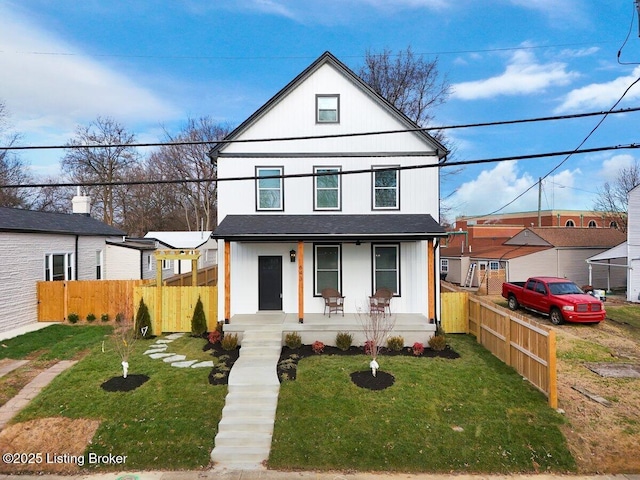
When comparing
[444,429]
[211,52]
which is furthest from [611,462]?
[211,52]

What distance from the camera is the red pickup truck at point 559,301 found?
14070 millimetres

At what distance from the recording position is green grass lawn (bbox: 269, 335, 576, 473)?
20.3 feet

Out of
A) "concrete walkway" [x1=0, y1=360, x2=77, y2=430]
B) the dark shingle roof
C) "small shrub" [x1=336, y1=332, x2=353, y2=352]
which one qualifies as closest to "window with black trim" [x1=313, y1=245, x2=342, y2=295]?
the dark shingle roof

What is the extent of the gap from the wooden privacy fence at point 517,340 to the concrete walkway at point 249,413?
5.80 metres

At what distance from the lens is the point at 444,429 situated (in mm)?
6879

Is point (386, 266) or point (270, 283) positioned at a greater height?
point (386, 266)

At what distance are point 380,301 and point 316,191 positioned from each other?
4628 mm

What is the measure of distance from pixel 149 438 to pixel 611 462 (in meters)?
8.05

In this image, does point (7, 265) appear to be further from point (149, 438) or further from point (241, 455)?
point (241, 455)

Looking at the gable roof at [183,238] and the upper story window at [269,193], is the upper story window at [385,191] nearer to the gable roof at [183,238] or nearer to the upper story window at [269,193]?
the upper story window at [269,193]

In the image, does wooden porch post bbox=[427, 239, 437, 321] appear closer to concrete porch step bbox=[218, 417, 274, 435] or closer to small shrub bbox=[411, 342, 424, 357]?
small shrub bbox=[411, 342, 424, 357]

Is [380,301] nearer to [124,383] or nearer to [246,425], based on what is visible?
[246,425]

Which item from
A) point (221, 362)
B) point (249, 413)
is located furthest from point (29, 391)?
point (249, 413)

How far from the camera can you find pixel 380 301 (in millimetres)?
12891
